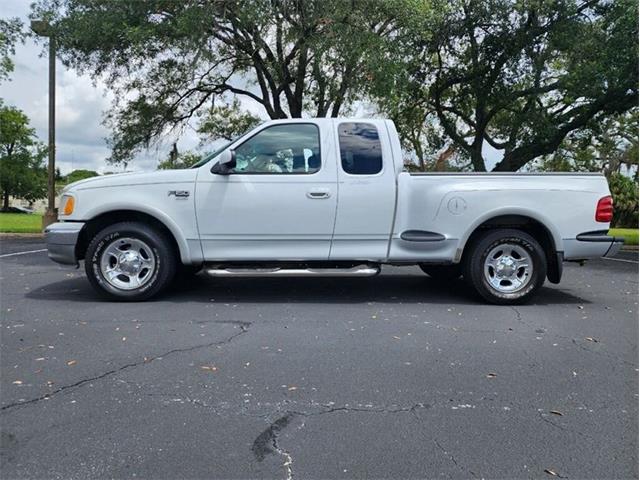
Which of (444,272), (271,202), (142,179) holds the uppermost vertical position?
(142,179)

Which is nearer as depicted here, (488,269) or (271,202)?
(271,202)

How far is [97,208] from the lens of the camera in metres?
5.58

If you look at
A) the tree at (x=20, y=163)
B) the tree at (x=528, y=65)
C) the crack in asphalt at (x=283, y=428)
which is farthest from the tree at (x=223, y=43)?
the tree at (x=20, y=163)

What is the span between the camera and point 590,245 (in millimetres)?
5684

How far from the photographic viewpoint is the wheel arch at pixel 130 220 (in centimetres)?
559

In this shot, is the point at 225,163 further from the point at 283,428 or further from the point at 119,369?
the point at 283,428

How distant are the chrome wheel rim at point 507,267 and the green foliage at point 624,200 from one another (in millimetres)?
25243

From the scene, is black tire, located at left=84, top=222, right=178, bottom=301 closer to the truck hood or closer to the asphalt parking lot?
the asphalt parking lot

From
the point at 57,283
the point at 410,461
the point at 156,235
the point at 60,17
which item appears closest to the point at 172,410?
the point at 410,461

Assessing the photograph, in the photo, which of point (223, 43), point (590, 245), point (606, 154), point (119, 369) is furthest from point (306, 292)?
point (606, 154)

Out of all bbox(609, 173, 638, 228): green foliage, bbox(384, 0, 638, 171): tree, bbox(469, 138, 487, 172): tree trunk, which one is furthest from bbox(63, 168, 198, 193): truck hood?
bbox(609, 173, 638, 228): green foliage

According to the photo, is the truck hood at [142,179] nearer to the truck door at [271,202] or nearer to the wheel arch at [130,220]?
the truck door at [271,202]

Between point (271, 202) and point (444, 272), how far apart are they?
2.83 metres

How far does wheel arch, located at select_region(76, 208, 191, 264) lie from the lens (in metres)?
5.59
